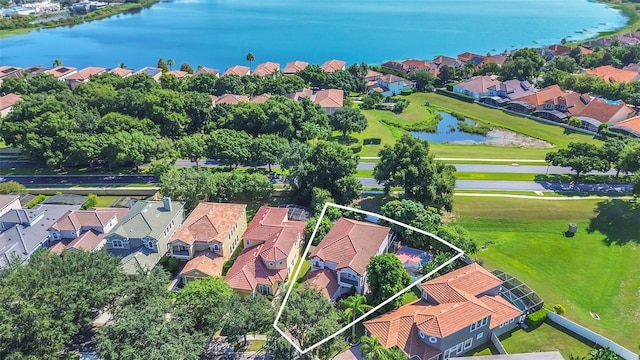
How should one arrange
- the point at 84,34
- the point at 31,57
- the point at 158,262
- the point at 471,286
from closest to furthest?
the point at 471,286, the point at 158,262, the point at 31,57, the point at 84,34

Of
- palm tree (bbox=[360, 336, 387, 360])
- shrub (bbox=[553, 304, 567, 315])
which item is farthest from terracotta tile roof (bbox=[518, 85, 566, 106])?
palm tree (bbox=[360, 336, 387, 360])

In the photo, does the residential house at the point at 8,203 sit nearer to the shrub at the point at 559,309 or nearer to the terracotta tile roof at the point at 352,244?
the terracotta tile roof at the point at 352,244

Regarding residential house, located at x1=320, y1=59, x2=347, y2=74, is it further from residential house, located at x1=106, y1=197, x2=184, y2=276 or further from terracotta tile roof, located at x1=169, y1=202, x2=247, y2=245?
residential house, located at x1=106, y1=197, x2=184, y2=276

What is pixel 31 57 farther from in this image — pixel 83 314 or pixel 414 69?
pixel 83 314

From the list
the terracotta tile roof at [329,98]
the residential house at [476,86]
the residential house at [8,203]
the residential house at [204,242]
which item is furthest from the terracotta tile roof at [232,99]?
the residential house at [476,86]

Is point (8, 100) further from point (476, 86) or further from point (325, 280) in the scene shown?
point (476, 86)

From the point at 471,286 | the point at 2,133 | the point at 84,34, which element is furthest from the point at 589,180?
the point at 84,34
